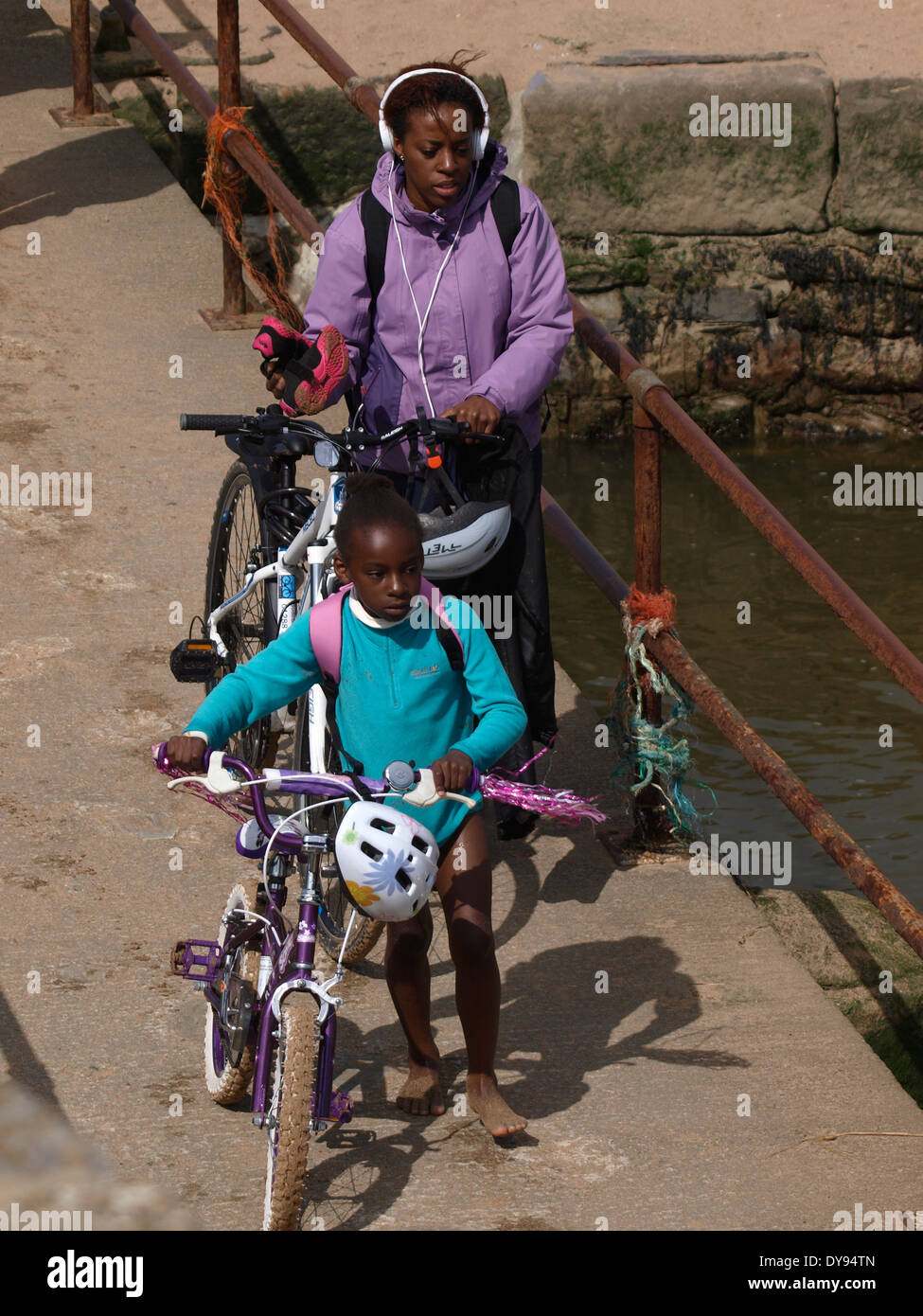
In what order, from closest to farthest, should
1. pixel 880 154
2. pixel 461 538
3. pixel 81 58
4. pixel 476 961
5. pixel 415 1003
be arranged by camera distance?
1. pixel 476 961
2. pixel 415 1003
3. pixel 461 538
4. pixel 81 58
5. pixel 880 154

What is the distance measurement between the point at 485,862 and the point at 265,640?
1106 millimetres

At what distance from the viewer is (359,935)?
3.52 meters

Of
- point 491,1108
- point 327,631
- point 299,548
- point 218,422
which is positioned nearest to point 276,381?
point 218,422

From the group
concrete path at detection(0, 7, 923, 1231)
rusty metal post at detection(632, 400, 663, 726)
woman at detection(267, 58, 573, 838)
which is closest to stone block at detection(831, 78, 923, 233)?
concrete path at detection(0, 7, 923, 1231)

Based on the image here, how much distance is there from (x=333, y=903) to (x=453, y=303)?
123 cm

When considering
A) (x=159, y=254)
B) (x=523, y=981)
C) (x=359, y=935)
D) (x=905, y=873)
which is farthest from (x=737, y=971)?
(x=159, y=254)

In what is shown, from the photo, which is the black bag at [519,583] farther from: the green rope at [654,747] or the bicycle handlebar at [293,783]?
the bicycle handlebar at [293,783]

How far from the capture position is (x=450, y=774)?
2639mm

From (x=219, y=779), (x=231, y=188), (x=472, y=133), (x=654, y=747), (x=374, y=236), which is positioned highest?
(x=231, y=188)

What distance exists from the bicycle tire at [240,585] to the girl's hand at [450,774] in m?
1.21

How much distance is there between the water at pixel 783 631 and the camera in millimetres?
5746

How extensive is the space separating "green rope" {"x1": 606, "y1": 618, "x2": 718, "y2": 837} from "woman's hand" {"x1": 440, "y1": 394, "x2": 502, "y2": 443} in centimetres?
77

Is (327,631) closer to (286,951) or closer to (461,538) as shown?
(461,538)

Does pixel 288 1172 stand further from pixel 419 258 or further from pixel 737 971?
pixel 419 258
